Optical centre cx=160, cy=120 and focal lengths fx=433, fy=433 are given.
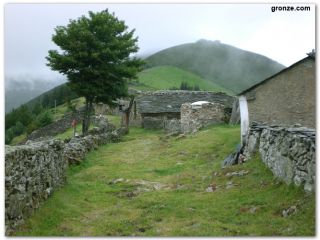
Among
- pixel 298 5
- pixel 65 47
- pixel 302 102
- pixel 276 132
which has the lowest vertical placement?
pixel 276 132

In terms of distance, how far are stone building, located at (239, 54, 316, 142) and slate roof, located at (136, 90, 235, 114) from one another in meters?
16.9

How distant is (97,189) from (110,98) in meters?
14.8

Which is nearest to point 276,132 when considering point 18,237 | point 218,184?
point 218,184

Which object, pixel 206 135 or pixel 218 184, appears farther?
pixel 206 135

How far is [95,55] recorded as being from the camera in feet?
73.5

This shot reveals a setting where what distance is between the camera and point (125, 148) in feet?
68.6

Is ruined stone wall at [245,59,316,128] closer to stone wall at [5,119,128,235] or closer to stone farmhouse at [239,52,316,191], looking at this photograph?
stone farmhouse at [239,52,316,191]

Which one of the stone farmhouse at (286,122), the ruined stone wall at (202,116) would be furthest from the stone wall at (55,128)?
the stone farmhouse at (286,122)

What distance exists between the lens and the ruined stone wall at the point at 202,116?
85.1 ft

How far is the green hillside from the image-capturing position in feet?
311

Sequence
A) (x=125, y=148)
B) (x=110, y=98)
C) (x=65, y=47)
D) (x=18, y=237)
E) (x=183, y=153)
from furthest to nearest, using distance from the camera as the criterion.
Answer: (x=110, y=98), (x=65, y=47), (x=125, y=148), (x=183, y=153), (x=18, y=237)

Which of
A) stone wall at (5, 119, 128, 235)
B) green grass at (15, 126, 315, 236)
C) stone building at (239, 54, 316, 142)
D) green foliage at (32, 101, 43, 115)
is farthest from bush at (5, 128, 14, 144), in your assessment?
stone wall at (5, 119, 128, 235)

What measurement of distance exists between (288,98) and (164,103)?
20.5m

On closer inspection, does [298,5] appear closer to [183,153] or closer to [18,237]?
[18,237]
